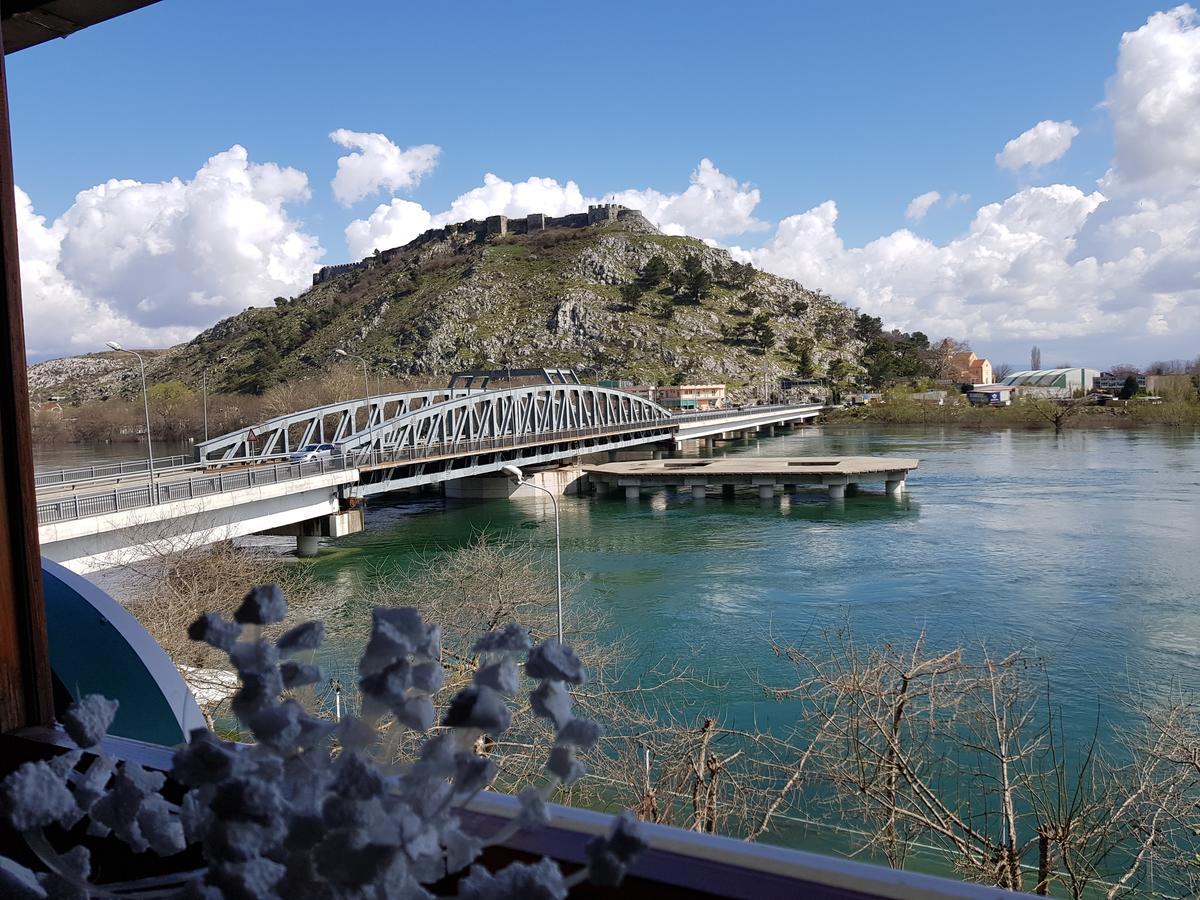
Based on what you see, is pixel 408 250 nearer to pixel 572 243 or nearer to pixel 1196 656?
pixel 572 243

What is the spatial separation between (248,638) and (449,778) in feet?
1.06

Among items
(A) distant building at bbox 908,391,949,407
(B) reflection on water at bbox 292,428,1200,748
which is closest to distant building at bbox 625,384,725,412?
(A) distant building at bbox 908,391,949,407

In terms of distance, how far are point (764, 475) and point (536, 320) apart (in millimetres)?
78805

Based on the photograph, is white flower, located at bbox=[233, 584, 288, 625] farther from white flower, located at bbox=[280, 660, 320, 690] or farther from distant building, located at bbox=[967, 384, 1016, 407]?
distant building, located at bbox=[967, 384, 1016, 407]

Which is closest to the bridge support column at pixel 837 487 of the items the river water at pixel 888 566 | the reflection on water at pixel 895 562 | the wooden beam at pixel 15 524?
the river water at pixel 888 566

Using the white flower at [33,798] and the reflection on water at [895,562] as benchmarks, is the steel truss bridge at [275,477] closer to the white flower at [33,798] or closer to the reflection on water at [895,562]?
the reflection on water at [895,562]

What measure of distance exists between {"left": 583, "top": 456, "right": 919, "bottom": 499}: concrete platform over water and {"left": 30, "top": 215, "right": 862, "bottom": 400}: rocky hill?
63595mm

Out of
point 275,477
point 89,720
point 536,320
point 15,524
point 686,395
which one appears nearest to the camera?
point 89,720

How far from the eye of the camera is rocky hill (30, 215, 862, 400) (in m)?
110

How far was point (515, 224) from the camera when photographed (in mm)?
145875

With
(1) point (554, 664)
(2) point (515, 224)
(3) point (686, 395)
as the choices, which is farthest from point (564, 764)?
(2) point (515, 224)

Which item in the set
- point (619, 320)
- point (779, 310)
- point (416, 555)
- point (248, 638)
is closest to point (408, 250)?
point (619, 320)

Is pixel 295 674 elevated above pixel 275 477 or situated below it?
above

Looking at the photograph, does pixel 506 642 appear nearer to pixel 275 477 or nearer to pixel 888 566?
pixel 888 566
